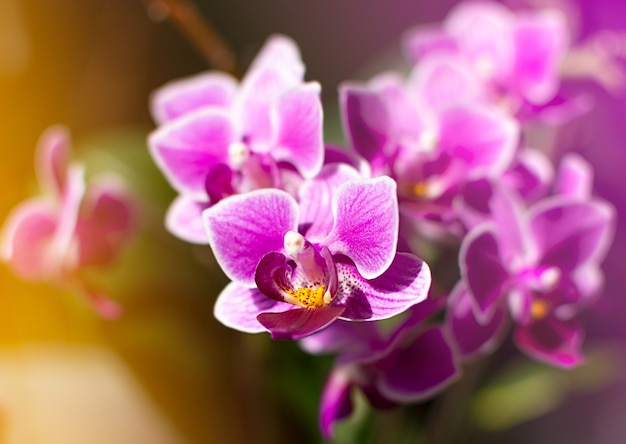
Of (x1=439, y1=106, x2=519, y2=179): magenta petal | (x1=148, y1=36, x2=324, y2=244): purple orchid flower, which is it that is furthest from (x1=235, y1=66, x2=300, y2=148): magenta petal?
(x1=439, y1=106, x2=519, y2=179): magenta petal

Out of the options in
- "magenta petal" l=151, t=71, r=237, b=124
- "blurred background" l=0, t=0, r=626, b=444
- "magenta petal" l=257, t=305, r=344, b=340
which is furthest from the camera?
"blurred background" l=0, t=0, r=626, b=444

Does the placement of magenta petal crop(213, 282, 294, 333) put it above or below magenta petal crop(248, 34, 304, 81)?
below

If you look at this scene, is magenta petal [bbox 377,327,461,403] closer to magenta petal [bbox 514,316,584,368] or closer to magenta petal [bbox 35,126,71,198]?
magenta petal [bbox 514,316,584,368]

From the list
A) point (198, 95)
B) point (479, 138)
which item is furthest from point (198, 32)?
point (479, 138)

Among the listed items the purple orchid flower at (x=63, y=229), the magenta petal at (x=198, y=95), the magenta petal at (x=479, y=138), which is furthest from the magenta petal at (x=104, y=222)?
the magenta petal at (x=479, y=138)

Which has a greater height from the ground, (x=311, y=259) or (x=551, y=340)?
(x=311, y=259)

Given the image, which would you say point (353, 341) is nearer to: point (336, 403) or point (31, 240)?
point (336, 403)

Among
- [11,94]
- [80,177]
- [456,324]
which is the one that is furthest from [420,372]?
[11,94]

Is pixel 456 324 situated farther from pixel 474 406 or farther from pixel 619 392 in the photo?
pixel 619 392
